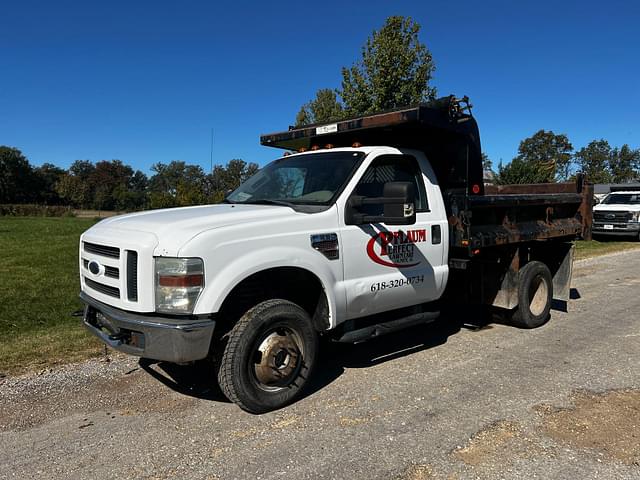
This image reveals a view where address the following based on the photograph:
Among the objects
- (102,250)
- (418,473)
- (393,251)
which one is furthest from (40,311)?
(418,473)

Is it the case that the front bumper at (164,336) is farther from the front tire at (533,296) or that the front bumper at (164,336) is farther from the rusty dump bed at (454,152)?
the front tire at (533,296)

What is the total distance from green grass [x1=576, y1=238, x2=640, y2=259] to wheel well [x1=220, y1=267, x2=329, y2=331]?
11689 millimetres

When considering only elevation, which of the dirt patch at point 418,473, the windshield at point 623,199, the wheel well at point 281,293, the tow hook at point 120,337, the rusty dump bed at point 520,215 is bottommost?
the dirt patch at point 418,473

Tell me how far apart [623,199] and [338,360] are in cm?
1836

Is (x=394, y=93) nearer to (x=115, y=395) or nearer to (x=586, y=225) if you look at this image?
(x=586, y=225)

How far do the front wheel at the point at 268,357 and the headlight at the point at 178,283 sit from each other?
47cm

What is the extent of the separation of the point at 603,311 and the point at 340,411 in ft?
17.0

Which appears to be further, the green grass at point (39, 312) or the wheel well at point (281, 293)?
the green grass at point (39, 312)

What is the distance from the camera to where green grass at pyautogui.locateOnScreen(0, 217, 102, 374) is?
522 cm

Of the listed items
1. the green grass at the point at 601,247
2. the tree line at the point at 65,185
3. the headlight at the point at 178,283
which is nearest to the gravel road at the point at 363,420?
the headlight at the point at 178,283

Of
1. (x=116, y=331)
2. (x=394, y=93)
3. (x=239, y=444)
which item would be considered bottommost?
(x=239, y=444)

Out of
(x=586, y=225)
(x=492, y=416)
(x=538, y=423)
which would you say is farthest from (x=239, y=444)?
(x=586, y=225)

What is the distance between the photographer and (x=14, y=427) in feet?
12.0

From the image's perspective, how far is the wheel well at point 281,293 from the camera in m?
3.95
